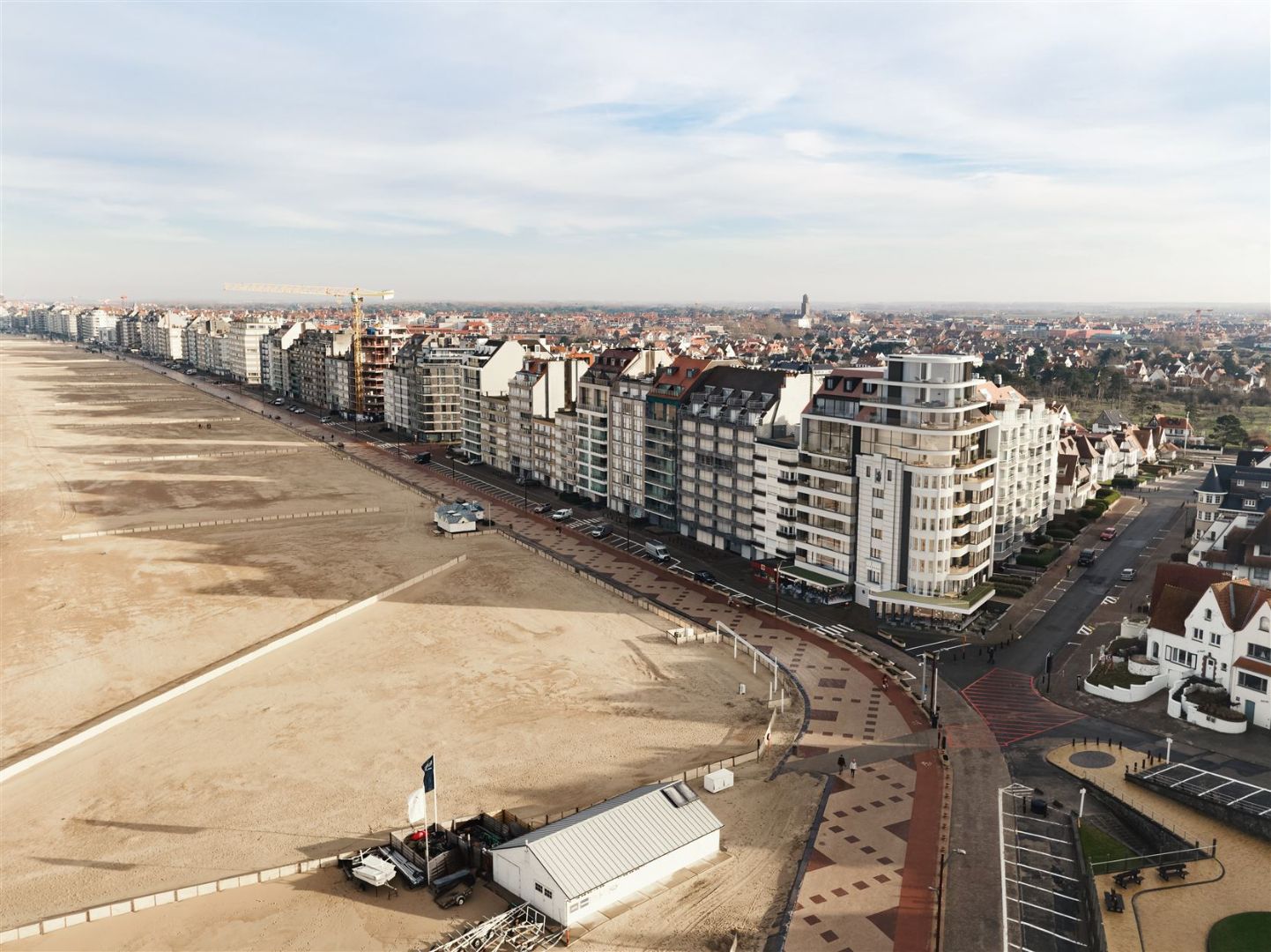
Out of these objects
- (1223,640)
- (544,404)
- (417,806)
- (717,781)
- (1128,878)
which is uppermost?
(544,404)

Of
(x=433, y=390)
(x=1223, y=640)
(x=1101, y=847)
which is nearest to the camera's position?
(x=1101, y=847)

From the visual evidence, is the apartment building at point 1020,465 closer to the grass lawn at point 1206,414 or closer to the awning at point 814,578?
the awning at point 814,578

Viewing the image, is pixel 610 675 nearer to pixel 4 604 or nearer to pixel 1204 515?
pixel 4 604

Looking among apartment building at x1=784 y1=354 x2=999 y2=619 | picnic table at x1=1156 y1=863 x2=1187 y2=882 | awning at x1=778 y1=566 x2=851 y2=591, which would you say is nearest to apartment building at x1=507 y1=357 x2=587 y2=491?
awning at x1=778 y1=566 x2=851 y2=591

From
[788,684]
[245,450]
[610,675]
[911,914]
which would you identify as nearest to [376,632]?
[610,675]

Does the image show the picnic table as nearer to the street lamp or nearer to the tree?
the street lamp

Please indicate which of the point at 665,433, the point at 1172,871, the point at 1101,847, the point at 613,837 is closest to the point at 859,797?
the point at 1101,847

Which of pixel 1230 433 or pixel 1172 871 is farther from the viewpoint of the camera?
pixel 1230 433

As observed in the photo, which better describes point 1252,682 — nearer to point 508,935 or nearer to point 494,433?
point 508,935
